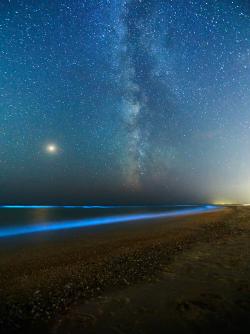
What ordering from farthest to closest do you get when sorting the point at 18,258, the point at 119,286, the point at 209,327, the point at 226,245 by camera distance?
1. the point at 226,245
2. the point at 18,258
3. the point at 119,286
4. the point at 209,327

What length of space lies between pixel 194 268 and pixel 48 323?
434 centimetres

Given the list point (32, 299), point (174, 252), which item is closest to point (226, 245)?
point (174, 252)

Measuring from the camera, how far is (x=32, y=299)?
16.2 feet

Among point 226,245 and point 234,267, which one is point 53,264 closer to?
point 234,267

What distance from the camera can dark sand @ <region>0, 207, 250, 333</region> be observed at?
3.99 m

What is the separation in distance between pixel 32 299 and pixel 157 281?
291 cm

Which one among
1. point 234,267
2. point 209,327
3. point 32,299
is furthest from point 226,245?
point 32,299

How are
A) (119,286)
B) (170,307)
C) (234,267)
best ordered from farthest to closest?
(234,267) → (119,286) → (170,307)

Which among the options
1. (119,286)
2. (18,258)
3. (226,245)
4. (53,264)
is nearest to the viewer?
(119,286)

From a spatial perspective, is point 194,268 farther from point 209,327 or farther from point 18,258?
point 18,258

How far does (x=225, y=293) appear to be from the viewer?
5.04 m

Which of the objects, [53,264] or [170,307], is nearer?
[170,307]

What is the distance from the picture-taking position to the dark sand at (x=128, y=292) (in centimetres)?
399

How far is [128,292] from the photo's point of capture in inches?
209
